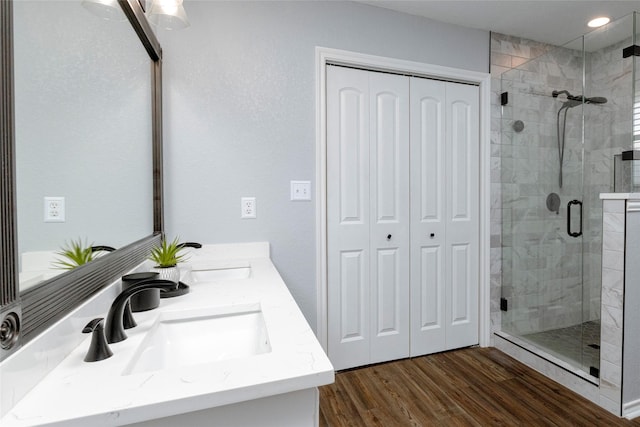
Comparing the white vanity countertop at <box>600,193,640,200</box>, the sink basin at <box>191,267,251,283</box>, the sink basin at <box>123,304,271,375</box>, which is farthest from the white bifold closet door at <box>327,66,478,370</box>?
the sink basin at <box>123,304,271,375</box>

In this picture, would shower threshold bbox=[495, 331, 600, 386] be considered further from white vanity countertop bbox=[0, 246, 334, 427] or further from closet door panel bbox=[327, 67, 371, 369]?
white vanity countertop bbox=[0, 246, 334, 427]

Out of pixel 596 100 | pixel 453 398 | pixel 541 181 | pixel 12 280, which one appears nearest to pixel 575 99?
pixel 596 100

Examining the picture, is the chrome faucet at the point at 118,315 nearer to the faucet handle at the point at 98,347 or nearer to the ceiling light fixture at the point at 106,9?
the faucet handle at the point at 98,347

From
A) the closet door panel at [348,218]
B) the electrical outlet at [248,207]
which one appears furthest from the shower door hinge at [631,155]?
the electrical outlet at [248,207]

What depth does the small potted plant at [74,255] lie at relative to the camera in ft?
2.45

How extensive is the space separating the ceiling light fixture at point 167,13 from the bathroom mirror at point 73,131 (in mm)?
124

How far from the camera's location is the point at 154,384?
1.87ft

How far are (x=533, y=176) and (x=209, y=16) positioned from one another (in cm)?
243

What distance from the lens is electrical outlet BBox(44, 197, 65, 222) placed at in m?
0.70

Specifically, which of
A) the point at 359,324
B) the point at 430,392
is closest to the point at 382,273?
the point at 359,324

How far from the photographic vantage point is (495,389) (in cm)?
186

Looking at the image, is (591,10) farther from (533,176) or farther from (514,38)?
(533,176)

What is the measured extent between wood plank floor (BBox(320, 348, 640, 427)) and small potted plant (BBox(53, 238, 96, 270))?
137cm

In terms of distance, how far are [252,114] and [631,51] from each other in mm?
2151
